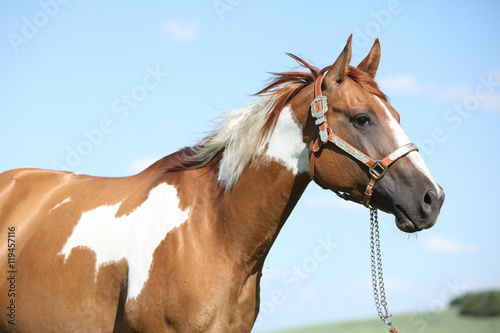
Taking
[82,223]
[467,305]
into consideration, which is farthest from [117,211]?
[467,305]

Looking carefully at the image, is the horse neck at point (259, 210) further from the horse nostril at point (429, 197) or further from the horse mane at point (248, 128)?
the horse nostril at point (429, 197)

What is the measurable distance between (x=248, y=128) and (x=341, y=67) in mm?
983

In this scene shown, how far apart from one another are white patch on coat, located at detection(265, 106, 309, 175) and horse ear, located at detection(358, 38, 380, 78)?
91 centimetres

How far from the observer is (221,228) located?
4477 millimetres

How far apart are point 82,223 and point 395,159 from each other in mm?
2971

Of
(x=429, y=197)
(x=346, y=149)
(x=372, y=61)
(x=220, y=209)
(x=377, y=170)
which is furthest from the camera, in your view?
(x=372, y=61)

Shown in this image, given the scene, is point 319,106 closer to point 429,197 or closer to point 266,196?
point 266,196

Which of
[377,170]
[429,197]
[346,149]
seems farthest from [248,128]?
[429,197]

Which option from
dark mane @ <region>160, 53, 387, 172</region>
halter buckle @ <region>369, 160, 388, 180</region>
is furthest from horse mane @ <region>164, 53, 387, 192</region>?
halter buckle @ <region>369, 160, 388, 180</region>

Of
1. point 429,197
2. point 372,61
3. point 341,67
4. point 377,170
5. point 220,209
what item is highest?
point 372,61

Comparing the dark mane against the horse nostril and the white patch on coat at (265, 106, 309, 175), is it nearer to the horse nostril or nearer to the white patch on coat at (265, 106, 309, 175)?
the white patch on coat at (265, 106, 309, 175)

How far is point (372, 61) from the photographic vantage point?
16.1ft

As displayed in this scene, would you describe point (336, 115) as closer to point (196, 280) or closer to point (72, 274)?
point (196, 280)

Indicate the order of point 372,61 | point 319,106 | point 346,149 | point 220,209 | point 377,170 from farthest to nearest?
point 372,61 < point 220,209 < point 319,106 < point 346,149 < point 377,170
